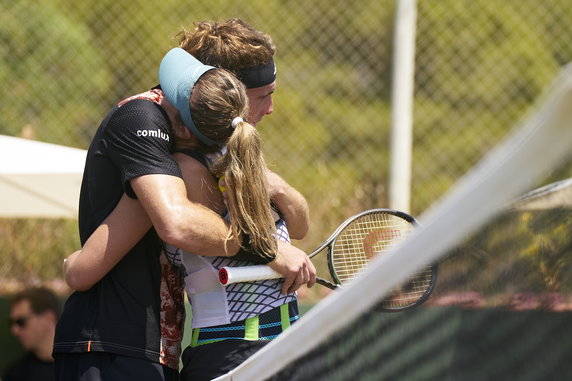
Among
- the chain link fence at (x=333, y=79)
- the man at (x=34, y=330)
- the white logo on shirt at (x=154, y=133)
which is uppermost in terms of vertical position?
the white logo on shirt at (x=154, y=133)

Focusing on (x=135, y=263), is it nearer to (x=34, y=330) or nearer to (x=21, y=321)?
(x=34, y=330)

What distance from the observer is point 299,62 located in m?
7.27

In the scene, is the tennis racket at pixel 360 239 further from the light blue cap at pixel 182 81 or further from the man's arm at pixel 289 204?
the light blue cap at pixel 182 81

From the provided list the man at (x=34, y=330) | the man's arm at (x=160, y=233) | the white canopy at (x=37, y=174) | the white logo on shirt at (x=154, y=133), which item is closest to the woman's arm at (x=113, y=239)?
the man's arm at (x=160, y=233)

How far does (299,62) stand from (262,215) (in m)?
5.22

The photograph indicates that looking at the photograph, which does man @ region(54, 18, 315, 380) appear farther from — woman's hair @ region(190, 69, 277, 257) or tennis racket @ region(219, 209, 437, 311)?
tennis racket @ region(219, 209, 437, 311)

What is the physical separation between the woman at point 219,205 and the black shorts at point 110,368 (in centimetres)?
10

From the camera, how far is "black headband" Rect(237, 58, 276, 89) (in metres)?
2.38

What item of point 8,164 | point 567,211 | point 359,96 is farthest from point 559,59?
point 567,211

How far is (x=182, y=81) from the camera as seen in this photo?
85.3 inches

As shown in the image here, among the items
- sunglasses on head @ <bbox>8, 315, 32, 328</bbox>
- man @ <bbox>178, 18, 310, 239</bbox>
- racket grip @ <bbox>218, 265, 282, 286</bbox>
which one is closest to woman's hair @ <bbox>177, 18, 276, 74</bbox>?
man @ <bbox>178, 18, 310, 239</bbox>

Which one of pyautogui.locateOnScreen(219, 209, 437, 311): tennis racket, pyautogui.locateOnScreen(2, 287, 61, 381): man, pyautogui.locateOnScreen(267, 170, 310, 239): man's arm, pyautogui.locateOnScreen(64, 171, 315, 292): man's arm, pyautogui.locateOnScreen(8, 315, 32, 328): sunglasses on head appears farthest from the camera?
pyautogui.locateOnScreen(8, 315, 32, 328): sunglasses on head

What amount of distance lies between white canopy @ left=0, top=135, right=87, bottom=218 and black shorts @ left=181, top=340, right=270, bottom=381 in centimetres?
315

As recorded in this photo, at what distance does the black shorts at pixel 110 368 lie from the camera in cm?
219
